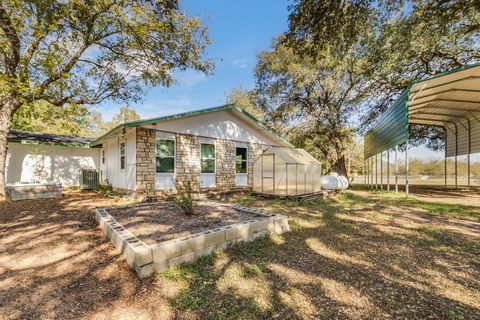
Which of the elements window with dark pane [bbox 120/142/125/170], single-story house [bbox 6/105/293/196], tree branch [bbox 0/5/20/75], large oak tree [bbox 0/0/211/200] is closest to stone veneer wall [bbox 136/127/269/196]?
single-story house [bbox 6/105/293/196]

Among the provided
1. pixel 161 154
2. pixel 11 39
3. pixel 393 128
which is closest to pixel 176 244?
pixel 161 154

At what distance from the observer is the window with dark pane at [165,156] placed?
905 centimetres

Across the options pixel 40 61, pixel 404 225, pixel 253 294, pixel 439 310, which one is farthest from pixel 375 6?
pixel 40 61

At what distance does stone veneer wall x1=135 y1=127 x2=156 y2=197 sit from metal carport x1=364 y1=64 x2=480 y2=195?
32.0ft

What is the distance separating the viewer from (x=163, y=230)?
4211 millimetres

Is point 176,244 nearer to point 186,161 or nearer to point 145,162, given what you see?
point 145,162

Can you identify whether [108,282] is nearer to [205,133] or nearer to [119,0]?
[205,133]

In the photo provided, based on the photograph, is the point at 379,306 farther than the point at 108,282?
No

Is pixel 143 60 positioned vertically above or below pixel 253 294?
above

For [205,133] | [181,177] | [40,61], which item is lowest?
[181,177]

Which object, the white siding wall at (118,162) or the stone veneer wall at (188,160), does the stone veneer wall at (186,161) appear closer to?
the stone veneer wall at (188,160)

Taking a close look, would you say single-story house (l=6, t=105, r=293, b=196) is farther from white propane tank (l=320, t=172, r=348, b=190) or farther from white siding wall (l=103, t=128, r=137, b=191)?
white propane tank (l=320, t=172, r=348, b=190)

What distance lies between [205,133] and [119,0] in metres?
5.71

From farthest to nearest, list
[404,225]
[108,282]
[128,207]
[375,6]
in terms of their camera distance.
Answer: [128,207] < [375,6] < [404,225] < [108,282]
